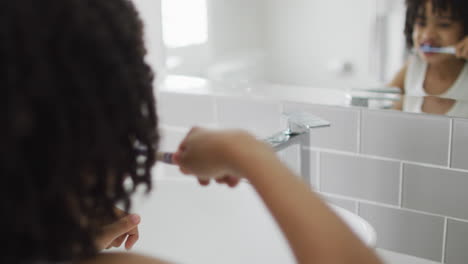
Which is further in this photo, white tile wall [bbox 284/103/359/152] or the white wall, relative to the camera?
the white wall

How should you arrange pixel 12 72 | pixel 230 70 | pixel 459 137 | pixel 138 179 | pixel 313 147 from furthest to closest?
pixel 230 70, pixel 313 147, pixel 459 137, pixel 138 179, pixel 12 72

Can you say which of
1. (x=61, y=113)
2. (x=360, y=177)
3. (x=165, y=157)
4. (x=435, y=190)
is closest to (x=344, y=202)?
(x=360, y=177)

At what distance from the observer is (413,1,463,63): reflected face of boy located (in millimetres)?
958

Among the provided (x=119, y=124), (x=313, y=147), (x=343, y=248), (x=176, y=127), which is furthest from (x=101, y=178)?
(x=176, y=127)

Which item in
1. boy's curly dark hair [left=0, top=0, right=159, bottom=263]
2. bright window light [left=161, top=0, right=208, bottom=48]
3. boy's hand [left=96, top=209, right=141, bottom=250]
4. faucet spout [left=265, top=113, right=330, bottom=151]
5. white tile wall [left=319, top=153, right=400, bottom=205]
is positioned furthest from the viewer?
bright window light [left=161, top=0, right=208, bottom=48]

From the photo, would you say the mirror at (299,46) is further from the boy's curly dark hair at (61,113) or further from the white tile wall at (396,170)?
the boy's curly dark hair at (61,113)

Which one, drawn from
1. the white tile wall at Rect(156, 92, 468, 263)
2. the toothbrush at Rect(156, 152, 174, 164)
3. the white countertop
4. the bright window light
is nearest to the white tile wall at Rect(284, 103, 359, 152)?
the white tile wall at Rect(156, 92, 468, 263)

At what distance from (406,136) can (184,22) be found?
57 centimetres

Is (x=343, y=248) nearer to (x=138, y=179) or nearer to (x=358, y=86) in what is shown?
(x=138, y=179)

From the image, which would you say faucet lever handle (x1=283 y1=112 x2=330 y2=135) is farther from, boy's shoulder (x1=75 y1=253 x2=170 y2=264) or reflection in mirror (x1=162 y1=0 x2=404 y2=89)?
boy's shoulder (x1=75 y1=253 x2=170 y2=264)

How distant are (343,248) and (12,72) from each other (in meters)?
0.31

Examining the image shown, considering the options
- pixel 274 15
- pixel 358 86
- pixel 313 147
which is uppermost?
pixel 274 15

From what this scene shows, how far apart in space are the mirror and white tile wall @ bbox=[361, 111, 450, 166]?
23 millimetres

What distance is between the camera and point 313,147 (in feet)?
3.50
